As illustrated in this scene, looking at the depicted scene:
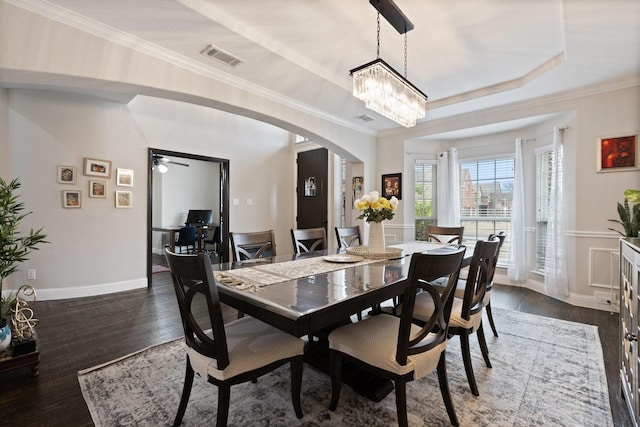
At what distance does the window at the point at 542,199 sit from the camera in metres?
4.01

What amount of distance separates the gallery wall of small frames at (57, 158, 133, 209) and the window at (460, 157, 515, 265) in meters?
5.33

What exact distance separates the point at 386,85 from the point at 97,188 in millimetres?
4016

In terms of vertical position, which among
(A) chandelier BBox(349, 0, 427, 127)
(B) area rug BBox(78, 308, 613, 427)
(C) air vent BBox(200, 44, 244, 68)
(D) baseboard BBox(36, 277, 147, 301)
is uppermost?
(C) air vent BBox(200, 44, 244, 68)

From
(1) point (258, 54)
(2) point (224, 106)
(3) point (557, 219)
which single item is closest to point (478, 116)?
(3) point (557, 219)

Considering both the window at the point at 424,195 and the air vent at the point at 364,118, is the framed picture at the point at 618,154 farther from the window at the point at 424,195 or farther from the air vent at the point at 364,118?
the air vent at the point at 364,118

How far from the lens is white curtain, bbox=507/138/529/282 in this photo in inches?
166

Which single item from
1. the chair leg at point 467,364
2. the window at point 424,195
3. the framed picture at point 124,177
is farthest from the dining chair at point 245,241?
the window at point 424,195

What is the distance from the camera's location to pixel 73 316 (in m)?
3.10

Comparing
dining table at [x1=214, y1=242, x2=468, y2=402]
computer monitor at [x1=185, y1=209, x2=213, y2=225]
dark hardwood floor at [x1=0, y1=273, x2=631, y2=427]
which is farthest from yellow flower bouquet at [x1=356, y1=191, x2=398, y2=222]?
computer monitor at [x1=185, y1=209, x2=213, y2=225]

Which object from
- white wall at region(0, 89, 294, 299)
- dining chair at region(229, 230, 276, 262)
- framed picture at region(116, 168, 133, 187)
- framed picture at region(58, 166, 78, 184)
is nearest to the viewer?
dining chair at region(229, 230, 276, 262)

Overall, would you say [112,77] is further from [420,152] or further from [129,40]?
[420,152]

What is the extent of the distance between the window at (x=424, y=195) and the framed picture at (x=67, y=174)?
5146 millimetres

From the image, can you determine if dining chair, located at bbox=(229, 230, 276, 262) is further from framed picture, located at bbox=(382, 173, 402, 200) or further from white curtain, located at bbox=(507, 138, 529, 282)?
white curtain, located at bbox=(507, 138, 529, 282)

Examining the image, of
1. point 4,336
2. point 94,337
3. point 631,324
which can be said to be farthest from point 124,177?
point 631,324
